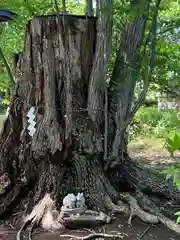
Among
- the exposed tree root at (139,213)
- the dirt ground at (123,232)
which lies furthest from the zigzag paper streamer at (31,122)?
the exposed tree root at (139,213)

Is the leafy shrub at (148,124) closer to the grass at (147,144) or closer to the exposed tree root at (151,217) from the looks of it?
the grass at (147,144)

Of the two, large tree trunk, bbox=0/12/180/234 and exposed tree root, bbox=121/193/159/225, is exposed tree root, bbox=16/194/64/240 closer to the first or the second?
large tree trunk, bbox=0/12/180/234

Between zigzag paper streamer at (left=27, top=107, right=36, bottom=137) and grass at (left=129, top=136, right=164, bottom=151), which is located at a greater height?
zigzag paper streamer at (left=27, top=107, right=36, bottom=137)

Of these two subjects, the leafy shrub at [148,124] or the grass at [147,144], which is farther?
the leafy shrub at [148,124]

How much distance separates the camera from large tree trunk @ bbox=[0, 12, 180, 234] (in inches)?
115

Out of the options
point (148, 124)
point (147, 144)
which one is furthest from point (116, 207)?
point (148, 124)

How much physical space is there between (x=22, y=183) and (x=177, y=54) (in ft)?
8.57

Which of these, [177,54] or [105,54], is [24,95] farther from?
[177,54]

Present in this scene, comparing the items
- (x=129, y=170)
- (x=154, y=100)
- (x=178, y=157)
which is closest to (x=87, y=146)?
(x=129, y=170)

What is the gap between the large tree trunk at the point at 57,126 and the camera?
2.92 meters

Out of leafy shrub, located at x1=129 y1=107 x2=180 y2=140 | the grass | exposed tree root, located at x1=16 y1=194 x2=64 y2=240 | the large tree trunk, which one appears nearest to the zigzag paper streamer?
the large tree trunk

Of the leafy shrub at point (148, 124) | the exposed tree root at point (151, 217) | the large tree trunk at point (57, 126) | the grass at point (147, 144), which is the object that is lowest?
the grass at point (147, 144)

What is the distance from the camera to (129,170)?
341cm

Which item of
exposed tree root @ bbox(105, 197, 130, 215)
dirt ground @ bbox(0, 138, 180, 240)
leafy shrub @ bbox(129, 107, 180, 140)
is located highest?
exposed tree root @ bbox(105, 197, 130, 215)
